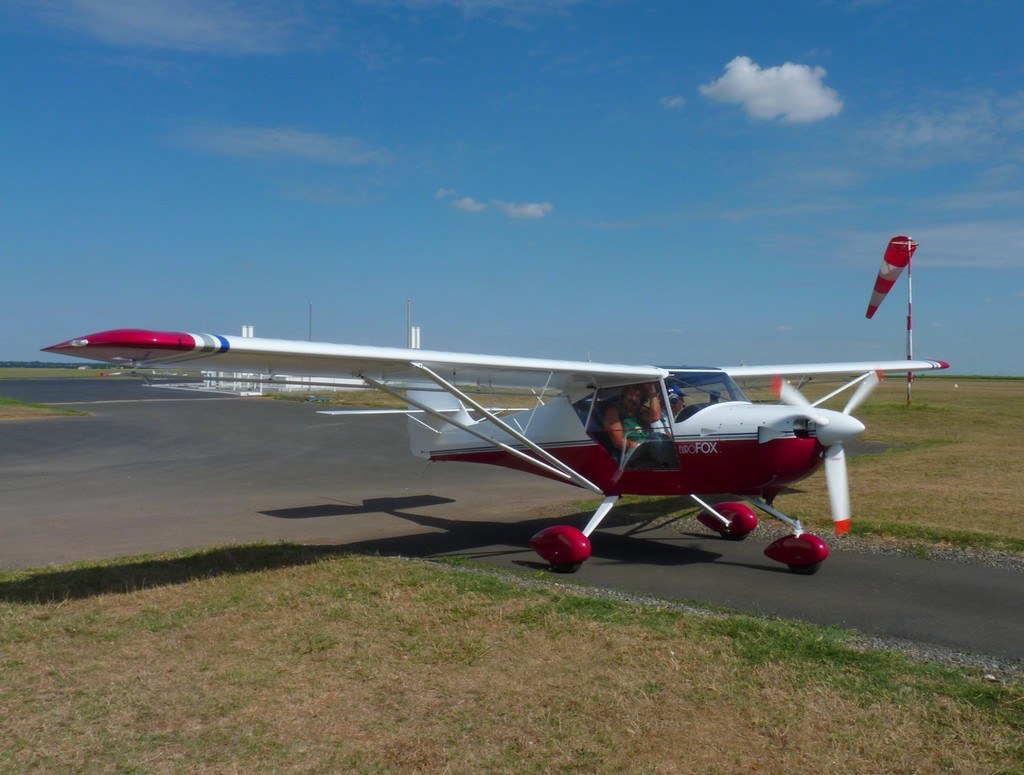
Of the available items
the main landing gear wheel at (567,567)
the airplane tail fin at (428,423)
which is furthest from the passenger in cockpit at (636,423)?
the airplane tail fin at (428,423)

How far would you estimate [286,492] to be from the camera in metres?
14.3

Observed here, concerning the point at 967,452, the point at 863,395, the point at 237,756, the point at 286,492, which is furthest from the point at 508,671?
the point at 967,452

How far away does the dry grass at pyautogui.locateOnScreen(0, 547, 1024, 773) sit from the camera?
4.05 metres

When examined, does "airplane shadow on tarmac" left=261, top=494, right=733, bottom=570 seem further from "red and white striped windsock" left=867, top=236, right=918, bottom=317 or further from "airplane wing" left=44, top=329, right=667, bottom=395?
"red and white striped windsock" left=867, top=236, right=918, bottom=317

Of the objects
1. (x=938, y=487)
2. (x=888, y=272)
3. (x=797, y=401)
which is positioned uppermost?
(x=888, y=272)

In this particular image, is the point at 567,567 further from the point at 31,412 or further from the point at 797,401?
the point at 31,412

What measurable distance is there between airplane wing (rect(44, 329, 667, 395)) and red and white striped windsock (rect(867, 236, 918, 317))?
1186cm

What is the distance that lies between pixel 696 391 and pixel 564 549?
7.93ft

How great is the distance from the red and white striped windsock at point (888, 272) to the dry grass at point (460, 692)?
48.3 ft

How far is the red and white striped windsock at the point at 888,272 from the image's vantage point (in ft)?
61.9

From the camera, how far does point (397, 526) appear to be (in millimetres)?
11414

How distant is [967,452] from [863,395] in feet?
36.6

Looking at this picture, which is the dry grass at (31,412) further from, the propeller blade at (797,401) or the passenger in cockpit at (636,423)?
the propeller blade at (797,401)

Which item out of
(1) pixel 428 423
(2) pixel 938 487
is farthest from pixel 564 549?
(2) pixel 938 487
